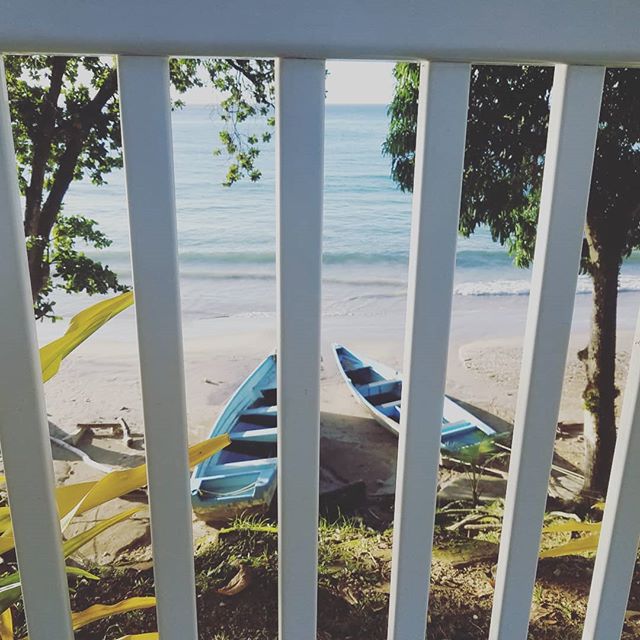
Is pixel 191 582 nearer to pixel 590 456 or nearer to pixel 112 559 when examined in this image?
pixel 112 559

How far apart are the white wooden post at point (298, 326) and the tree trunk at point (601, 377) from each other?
157 centimetres

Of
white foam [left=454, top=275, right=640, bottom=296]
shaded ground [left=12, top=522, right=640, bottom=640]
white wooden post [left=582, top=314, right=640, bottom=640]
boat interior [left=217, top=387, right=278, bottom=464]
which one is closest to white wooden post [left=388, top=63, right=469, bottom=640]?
white wooden post [left=582, top=314, right=640, bottom=640]

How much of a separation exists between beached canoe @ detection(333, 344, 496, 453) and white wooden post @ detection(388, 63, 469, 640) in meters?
1.91

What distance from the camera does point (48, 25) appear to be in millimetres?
438

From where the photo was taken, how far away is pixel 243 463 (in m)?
2.48

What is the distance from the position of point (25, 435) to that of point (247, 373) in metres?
3.45

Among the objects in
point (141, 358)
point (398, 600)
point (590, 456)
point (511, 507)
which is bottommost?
point (590, 456)

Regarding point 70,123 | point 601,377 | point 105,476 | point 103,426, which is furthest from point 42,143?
point 601,377

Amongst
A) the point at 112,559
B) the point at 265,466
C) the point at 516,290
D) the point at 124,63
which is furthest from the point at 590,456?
the point at 516,290

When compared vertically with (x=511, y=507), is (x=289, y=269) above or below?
above

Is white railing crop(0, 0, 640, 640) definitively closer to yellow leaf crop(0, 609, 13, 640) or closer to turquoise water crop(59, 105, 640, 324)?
yellow leaf crop(0, 609, 13, 640)

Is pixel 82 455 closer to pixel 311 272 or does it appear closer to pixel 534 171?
pixel 534 171

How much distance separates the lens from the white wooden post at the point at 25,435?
1.65 feet

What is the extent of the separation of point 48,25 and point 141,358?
10.7 inches
